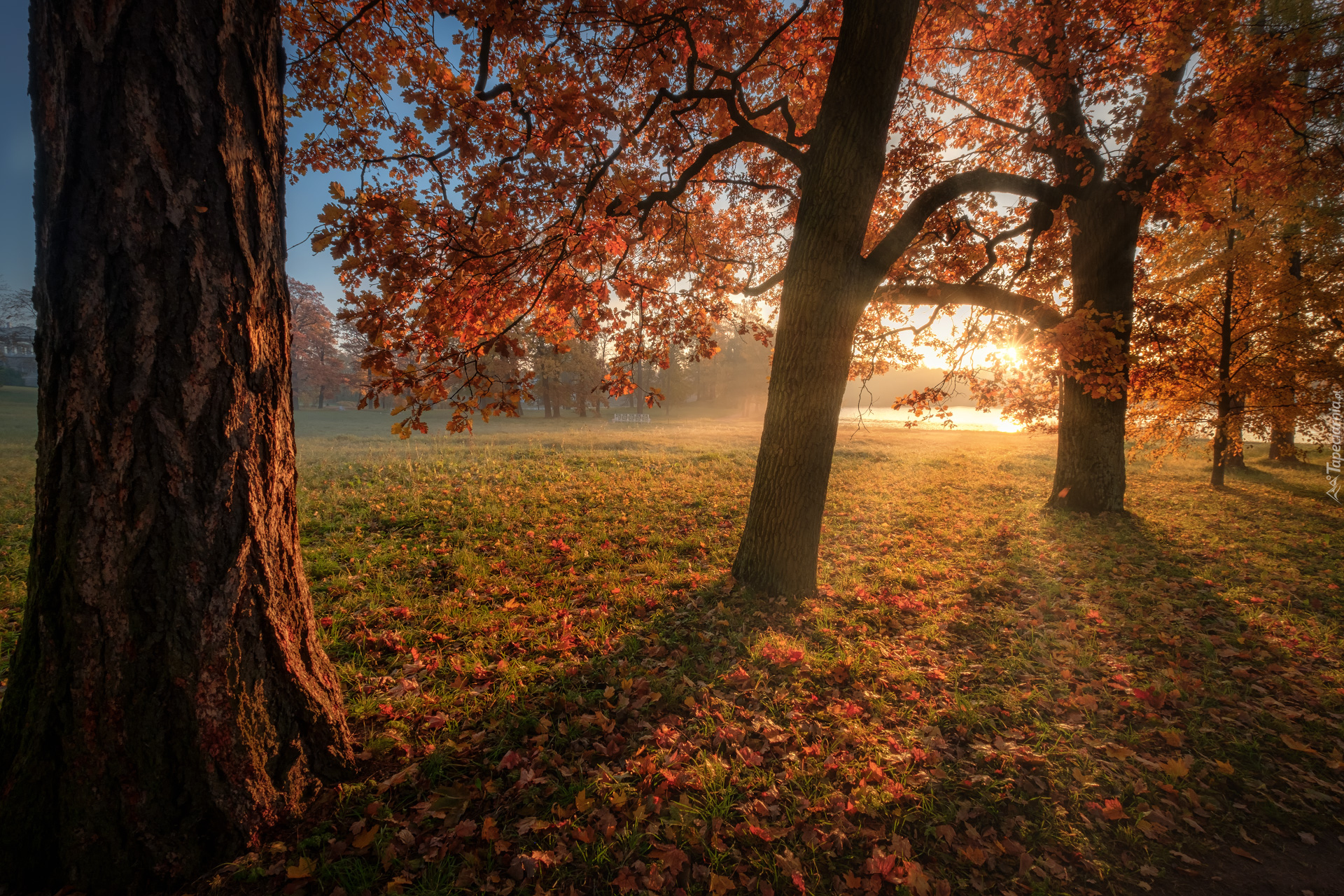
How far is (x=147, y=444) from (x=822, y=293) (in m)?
4.84

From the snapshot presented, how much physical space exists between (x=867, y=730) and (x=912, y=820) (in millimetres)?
660

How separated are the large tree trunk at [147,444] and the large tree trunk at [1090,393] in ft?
35.7

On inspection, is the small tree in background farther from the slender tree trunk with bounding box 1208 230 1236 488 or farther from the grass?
the slender tree trunk with bounding box 1208 230 1236 488

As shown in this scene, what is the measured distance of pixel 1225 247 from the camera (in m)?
Result: 12.8

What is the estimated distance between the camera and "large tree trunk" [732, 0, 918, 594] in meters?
4.51

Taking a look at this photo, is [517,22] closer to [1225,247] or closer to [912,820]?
[912,820]

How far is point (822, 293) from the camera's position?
469 centimetres

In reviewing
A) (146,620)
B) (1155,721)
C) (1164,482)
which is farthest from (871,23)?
(1164,482)

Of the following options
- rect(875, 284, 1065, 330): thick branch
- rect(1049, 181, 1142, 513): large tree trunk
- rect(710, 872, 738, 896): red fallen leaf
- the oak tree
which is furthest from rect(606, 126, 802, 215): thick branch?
rect(1049, 181, 1142, 513): large tree trunk

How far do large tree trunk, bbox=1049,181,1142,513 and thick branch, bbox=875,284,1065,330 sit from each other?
0.62m

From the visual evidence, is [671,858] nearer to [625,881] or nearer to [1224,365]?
[625,881]

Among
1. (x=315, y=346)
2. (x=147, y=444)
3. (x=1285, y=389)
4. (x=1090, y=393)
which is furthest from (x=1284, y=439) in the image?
(x=315, y=346)

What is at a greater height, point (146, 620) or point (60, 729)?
point (146, 620)

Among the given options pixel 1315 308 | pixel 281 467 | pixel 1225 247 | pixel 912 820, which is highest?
pixel 1225 247
